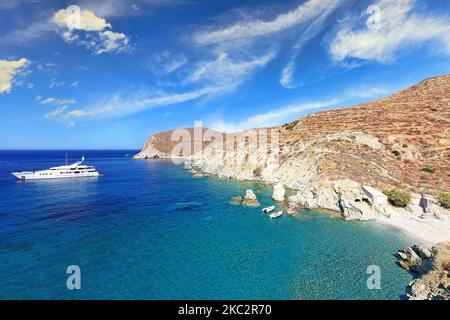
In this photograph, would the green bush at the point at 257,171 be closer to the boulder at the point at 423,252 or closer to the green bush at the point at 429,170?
the green bush at the point at 429,170

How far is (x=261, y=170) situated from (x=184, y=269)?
5177cm

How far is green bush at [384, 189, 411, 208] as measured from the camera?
116 ft

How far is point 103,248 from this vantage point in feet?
83.7

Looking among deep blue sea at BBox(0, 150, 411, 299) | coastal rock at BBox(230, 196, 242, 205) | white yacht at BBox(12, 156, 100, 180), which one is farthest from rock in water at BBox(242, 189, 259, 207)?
white yacht at BBox(12, 156, 100, 180)

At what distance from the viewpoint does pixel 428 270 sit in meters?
18.5

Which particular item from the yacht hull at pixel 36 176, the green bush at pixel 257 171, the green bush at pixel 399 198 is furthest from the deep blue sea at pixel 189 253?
the yacht hull at pixel 36 176

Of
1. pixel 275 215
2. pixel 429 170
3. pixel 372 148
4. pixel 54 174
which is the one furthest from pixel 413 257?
pixel 54 174

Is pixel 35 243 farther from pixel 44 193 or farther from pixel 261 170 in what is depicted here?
pixel 261 170

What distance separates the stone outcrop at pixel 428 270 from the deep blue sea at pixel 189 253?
40.7 inches

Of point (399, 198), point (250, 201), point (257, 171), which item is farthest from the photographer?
point (257, 171)

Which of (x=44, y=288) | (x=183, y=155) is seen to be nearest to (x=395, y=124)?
(x=44, y=288)

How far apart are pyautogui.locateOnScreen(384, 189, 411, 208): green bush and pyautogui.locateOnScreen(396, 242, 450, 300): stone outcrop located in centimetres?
1522

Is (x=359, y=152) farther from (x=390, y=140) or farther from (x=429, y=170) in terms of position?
(x=429, y=170)

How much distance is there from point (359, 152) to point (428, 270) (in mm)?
39886
